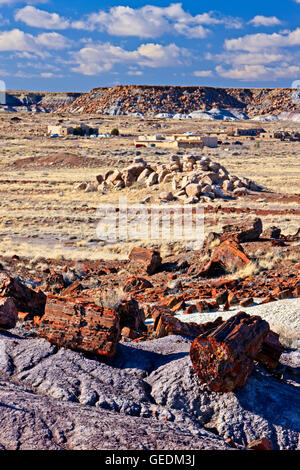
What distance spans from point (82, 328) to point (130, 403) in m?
1.57

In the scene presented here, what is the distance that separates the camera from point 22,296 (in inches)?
427

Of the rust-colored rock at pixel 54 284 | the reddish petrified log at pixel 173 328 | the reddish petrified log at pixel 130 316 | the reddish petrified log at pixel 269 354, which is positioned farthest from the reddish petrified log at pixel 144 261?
the reddish petrified log at pixel 269 354

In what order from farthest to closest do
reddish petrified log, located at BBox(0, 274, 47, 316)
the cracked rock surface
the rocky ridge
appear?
1. the rocky ridge
2. reddish petrified log, located at BBox(0, 274, 47, 316)
3. the cracked rock surface

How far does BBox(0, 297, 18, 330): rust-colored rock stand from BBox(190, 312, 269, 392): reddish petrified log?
3.85 m

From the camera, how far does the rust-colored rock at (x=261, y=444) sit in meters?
5.34

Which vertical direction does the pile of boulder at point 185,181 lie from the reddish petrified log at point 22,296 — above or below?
above

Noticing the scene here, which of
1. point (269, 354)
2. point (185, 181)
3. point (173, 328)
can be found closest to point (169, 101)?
point (185, 181)

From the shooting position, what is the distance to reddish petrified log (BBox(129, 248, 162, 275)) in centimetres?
1640

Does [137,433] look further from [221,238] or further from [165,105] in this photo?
[165,105]

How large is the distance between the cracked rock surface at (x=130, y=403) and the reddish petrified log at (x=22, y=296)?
2.90 meters

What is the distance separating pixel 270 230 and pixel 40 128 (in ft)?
242

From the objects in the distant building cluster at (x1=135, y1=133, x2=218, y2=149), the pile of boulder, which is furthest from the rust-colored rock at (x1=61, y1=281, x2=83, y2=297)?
the distant building cluster at (x1=135, y1=133, x2=218, y2=149)

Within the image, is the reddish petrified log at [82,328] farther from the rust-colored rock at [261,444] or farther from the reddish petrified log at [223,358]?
the rust-colored rock at [261,444]

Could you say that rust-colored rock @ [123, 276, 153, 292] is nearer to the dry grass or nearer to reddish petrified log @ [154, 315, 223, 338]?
the dry grass
